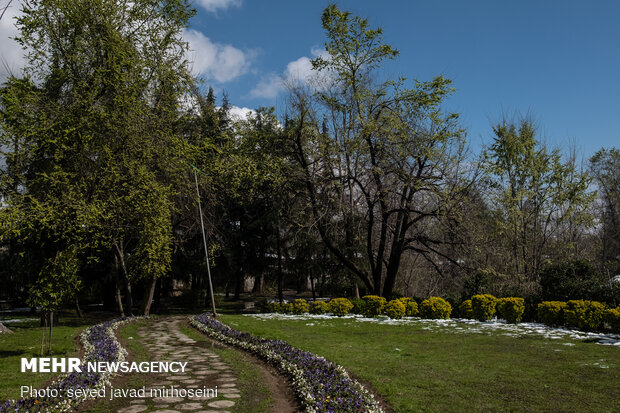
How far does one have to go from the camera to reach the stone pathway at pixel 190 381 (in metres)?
5.58

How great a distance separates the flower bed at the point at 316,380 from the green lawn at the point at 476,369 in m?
0.47

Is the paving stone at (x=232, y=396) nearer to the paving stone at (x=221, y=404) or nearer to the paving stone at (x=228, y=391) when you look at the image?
the paving stone at (x=228, y=391)

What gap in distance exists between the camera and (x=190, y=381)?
271 inches

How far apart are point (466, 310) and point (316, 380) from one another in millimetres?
10697

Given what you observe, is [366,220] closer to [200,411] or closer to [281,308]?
[281,308]

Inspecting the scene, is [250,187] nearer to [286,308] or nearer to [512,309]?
[286,308]

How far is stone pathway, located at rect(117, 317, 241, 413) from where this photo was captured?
5.58 metres

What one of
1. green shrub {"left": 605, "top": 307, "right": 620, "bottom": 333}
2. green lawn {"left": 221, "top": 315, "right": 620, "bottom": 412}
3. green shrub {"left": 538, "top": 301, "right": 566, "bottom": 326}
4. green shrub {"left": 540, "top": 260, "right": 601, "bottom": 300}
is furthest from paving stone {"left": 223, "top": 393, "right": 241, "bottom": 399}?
green shrub {"left": 540, "top": 260, "right": 601, "bottom": 300}

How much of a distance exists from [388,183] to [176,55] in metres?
10.7

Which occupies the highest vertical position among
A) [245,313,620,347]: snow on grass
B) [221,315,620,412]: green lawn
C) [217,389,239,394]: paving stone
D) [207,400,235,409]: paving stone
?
[207,400,235,409]: paving stone

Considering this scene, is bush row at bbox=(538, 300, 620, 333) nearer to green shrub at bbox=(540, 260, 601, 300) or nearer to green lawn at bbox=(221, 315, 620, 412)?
green shrub at bbox=(540, 260, 601, 300)

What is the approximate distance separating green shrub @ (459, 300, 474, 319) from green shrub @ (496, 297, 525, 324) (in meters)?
1.31

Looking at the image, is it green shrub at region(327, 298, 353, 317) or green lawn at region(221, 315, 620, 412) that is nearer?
green lawn at region(221, 315, 620, 412)

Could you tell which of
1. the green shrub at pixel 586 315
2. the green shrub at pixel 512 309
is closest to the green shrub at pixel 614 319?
the green shrub at pixel 586 315
